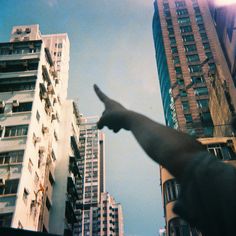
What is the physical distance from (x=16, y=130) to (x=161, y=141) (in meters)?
29.3

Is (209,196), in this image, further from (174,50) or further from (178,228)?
(174,50)

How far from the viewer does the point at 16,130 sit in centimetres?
3003

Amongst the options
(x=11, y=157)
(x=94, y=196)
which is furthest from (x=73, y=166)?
(x=94, y=196)

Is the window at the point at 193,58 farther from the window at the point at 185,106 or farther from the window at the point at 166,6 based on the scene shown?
the window at the point at 166,6

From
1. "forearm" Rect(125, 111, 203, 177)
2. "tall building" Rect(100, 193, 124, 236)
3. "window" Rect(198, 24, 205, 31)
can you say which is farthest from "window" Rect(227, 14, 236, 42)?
"tall building" Rect(100, 193, 124, 236)

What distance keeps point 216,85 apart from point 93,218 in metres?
89.6

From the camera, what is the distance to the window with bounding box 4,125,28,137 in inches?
1171

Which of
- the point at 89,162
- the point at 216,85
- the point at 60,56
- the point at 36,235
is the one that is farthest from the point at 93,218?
the point at 36,235

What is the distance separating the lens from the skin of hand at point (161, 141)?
221cm

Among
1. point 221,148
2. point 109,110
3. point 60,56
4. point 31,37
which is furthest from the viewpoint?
point 60,56

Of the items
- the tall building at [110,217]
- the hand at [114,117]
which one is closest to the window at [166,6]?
the tall building at [110,217]

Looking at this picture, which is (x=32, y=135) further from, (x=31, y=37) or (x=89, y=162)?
(x=89, y=162)

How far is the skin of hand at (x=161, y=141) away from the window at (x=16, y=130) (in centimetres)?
2844

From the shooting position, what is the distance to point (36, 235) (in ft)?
9.09
